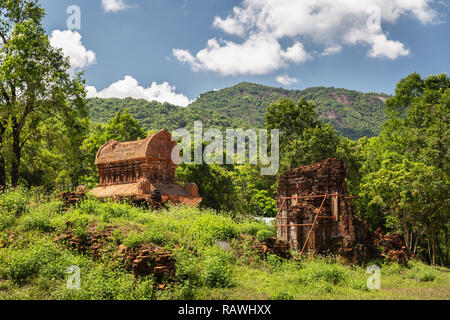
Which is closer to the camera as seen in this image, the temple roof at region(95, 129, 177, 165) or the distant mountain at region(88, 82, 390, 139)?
the temple roof at region(95, 129, 177, 165)

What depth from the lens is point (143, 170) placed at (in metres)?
18.9

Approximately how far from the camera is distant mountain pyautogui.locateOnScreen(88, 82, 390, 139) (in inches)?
3105

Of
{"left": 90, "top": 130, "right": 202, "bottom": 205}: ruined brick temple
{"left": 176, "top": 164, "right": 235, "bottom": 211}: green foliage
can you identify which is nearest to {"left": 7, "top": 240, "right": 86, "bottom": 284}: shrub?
{"left": 90, "top": 130, "right": 202, "bottom": 205}: ruined brick temple

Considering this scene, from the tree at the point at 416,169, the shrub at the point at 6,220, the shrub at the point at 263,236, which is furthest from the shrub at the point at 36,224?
the tree at the point at 416,169

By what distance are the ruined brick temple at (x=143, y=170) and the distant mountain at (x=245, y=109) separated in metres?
46.6

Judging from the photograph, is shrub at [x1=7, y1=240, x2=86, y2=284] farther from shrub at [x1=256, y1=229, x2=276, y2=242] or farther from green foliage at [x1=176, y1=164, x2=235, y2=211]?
green foliage at [x1=176, y1=164, x2=235, y2=211]

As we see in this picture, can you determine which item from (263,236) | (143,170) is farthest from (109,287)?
(143,170)

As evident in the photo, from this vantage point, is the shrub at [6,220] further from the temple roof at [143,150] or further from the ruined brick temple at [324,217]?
the ruined brick temple at [324,217]

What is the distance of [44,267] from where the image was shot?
8.45 meters

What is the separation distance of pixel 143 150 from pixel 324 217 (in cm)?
978

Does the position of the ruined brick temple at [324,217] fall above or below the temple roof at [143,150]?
below

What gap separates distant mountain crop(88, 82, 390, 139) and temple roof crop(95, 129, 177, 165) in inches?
1819

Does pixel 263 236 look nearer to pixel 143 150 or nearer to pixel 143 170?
pixel 143 170

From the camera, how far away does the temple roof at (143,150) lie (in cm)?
1900
